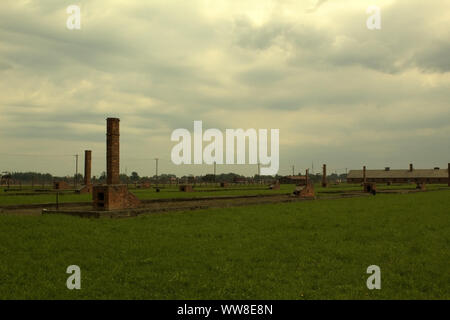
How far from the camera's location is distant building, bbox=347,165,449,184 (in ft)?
320

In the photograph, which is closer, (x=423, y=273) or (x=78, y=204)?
(x=423, y=273)

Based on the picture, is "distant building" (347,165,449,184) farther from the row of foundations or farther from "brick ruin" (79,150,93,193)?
the row of foundations

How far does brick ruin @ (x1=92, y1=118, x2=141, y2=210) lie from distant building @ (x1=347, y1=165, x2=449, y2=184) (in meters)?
93.9

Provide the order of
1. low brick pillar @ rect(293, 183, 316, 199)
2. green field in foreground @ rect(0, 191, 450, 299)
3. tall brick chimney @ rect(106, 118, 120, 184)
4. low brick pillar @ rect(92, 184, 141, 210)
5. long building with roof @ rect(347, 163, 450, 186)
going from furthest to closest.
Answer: long building with roof @ rect(347, 163, 450, 186) < low brick pillar @ rect(293, 183, 316, 199) < tall brick chimney @ rect(106, 118, 120, 184) < low brick pillar @ rect(92, 184, 141, 210) < green field in foreground @ rect(0, 191, 450, 299)

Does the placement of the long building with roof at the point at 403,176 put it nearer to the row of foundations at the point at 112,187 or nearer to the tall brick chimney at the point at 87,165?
the tall brick chimney at the point at 87,165

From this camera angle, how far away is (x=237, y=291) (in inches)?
245

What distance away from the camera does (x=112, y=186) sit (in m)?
16.0

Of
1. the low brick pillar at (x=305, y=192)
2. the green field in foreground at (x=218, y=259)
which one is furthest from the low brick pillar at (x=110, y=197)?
the low brick pillar at (x=305, y=192)

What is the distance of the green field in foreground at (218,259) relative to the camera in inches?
245

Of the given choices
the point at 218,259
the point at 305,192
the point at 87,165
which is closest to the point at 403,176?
the point at 305,192

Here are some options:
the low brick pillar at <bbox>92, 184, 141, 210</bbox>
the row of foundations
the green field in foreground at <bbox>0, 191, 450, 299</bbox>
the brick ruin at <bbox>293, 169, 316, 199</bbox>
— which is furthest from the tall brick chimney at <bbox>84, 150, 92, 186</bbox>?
the green field in foreground at <bbox>0, 191, 450, 299</bbox>
